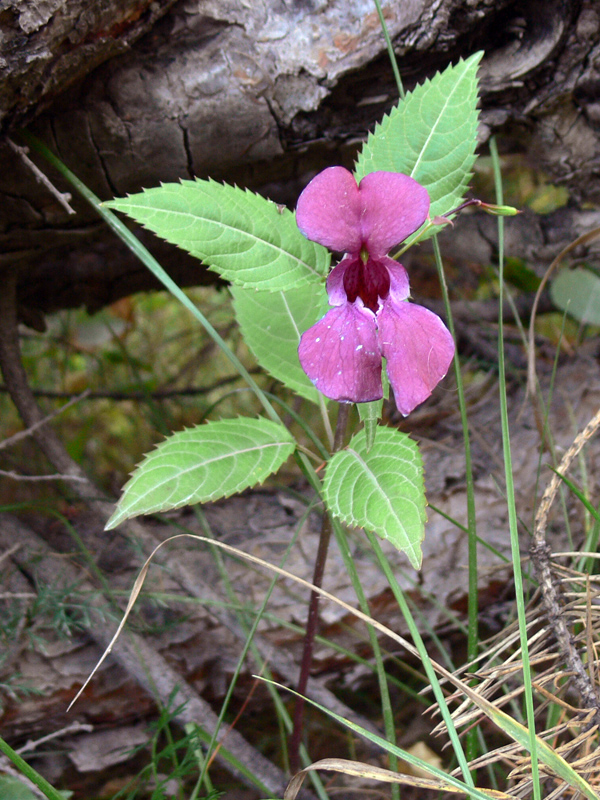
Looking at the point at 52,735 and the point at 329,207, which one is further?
the point at 52,735

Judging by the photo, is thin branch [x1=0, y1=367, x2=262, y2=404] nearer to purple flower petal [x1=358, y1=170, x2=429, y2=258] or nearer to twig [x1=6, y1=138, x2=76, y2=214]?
twig [x1=6, y1=138, x2=76, y2=214]

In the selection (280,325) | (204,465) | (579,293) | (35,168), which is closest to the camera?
(204,465)

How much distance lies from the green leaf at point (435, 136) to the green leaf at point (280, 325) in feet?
0.87

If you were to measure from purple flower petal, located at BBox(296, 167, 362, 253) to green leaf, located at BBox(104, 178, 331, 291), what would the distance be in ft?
0.34

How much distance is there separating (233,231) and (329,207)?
15 centimetres

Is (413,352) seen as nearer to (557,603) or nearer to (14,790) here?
(557,603)

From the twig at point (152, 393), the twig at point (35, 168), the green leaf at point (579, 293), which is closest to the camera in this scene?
the twig at point (35, 168)

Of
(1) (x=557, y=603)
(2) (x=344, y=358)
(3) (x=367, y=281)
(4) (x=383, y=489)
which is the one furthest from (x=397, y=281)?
(1) (x=557, y=603)

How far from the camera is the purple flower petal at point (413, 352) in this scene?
767mm

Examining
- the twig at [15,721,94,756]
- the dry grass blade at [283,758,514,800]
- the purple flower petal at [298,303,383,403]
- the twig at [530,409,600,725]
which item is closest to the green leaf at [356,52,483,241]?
the purple flower petal at [298,303,383,403]

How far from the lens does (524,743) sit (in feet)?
2.61

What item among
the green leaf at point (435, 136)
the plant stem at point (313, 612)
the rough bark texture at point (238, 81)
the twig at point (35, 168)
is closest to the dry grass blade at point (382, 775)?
the plant stem at point (313, 612)

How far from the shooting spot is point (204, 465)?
88 cm

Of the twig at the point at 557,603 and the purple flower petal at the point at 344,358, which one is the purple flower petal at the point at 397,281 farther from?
the twig at the point at 557,603
